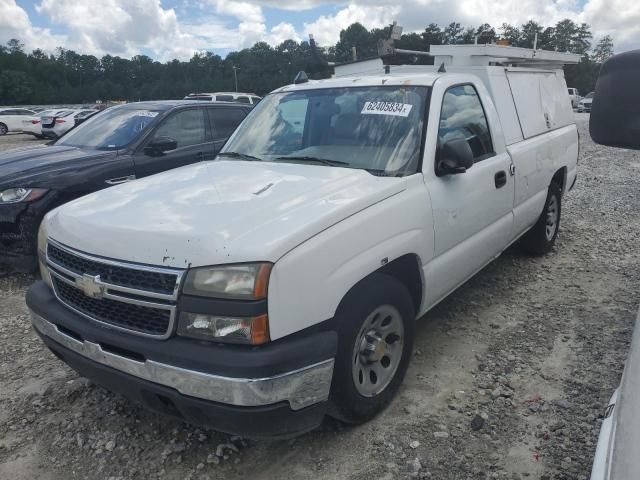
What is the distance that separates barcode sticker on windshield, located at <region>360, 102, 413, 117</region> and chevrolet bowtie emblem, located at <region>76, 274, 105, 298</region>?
6.45ft

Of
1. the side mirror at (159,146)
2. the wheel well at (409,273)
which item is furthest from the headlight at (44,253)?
the side mirror at (159,146)

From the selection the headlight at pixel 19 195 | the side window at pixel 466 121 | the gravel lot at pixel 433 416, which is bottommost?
the gravel lot at pixel 433 416

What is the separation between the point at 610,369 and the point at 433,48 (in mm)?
3436

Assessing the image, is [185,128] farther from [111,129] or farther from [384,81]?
[384,81]

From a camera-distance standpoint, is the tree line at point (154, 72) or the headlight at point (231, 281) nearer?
the headlight at point (231, 281)

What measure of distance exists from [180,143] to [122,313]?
4.23 meters

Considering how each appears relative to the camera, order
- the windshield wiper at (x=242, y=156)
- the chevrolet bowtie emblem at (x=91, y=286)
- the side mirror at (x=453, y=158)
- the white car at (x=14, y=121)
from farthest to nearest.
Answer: the white car at (x=14, y=121), the windshield wiper at (x=242, y=156), the side mirror at (x=453, y=158), the chevrolet bowtie emblem at (x=91, y=286)

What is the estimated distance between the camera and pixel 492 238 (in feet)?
13.0

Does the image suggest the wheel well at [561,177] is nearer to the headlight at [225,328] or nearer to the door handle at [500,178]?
the door handle at [500,178]

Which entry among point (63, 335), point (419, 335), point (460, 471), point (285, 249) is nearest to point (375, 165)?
point (285, 249)

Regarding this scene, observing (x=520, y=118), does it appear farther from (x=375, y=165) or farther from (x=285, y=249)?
(x=285, y=249)

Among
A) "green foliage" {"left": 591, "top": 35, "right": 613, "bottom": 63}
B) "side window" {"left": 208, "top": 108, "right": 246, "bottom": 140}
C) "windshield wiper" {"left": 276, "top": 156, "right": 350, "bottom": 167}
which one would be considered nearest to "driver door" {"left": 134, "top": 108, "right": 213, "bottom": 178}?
"side window" {"left": 208, "top": 108, "right": 246, "bottom": 140}

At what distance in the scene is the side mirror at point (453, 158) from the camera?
3.16 meters

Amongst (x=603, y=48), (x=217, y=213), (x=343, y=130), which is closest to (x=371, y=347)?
(x=217, y=213)
